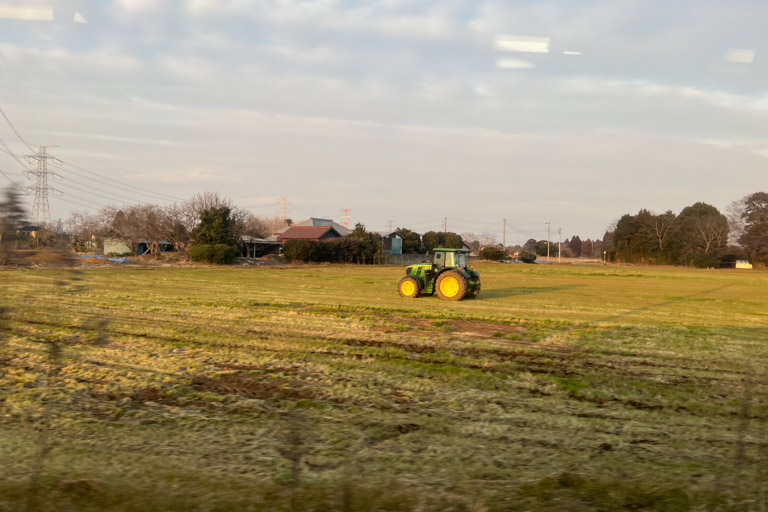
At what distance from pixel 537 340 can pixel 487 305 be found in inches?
257

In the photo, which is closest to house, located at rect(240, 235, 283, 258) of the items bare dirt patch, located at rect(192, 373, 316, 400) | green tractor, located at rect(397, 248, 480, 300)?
green tractor, located at rect(397, 248, 480, 300)

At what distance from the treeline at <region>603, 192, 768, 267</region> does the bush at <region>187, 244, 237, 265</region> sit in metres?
59.5

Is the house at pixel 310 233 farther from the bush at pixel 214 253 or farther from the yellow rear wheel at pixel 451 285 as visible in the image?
the yellow rear wheel at pixel 451 285

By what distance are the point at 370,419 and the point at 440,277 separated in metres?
12.8

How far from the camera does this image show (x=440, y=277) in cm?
1762

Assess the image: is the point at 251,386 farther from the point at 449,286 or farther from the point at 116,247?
the point at 116,247

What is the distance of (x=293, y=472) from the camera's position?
3799 mm

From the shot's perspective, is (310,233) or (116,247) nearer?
(116,247)

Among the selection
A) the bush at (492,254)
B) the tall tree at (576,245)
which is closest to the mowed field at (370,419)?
the bush at (492,254)

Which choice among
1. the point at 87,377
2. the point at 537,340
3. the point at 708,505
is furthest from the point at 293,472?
the point at 537,340

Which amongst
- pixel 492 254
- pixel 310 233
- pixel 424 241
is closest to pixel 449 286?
pixel 310 233

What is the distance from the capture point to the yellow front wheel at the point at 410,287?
18.1 metres

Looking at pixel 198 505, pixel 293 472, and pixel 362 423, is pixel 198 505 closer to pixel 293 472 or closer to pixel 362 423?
pixel 293 472

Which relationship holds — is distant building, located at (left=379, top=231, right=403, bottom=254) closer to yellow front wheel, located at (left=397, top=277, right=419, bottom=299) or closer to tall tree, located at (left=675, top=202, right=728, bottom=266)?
tall tree, located at (left=675, top=202, right=728, bottom=266)
